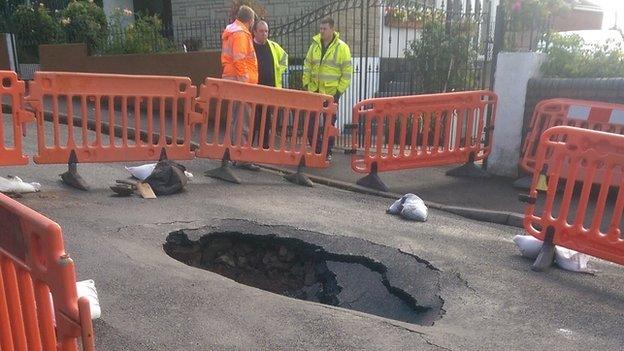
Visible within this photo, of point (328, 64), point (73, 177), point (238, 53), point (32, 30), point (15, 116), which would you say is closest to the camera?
point (15, 116)

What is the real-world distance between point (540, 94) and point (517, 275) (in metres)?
4.03

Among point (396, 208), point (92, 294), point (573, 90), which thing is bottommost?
point (396, 208)

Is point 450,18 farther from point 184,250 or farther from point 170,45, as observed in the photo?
point 184,250

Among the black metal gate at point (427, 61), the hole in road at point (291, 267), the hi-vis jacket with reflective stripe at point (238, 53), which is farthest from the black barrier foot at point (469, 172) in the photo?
the hole in road at point (291, 267)

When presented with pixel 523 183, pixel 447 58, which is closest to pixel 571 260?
pixel 523 183

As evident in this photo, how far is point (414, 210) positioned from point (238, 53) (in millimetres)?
3495

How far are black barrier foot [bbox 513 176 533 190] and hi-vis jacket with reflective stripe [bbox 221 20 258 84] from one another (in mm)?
4055

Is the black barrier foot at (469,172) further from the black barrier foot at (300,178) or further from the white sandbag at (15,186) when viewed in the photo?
the white sandbag at (15,186)

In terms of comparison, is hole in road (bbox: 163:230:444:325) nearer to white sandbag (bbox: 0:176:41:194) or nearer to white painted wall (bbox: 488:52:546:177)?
white sandbag (bbox: 0:176:41:194)

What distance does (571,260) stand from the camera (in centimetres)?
483

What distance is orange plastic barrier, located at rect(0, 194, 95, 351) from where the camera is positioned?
191 centimetres

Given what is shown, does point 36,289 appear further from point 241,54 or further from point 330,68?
point 330,68

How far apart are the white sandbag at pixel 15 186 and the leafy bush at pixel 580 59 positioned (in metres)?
6.91

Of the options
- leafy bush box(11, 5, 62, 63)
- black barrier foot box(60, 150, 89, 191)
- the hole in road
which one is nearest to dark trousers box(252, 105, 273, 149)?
black barrier foot box(60, 150, 89, 191)
